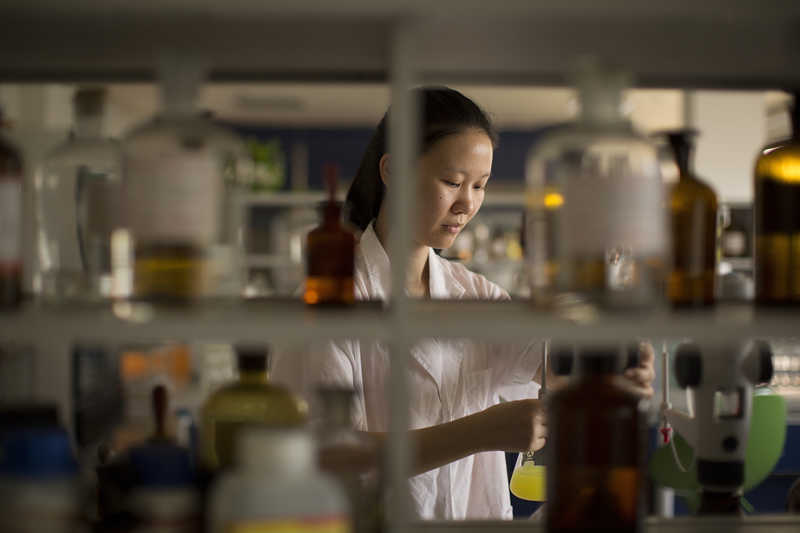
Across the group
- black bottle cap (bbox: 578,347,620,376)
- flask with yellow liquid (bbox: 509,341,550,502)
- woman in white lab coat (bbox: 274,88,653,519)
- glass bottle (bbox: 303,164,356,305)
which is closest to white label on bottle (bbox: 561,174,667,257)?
black bottle cap (bbox: 578,347,620,376)

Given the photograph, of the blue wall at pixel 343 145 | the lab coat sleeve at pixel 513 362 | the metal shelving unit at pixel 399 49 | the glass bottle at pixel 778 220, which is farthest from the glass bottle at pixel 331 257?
the blue wall at pixel 343 145

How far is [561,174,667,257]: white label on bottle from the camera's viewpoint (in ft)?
2.65

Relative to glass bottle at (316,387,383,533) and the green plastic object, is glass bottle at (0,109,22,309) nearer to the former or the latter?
glass bottle at (316,387,383,533)

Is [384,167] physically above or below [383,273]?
above

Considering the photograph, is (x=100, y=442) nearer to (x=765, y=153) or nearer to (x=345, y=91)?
(x=765, y=153)

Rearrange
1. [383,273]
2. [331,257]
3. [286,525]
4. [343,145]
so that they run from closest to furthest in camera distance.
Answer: [286,525] → [331,257] → [383,273] → [343,145]

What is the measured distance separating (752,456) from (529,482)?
426mm

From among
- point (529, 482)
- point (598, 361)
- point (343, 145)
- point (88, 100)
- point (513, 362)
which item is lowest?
point (529, 482)

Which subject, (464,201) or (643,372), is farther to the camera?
(464,201)

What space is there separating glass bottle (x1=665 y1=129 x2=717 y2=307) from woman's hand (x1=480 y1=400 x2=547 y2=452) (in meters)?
0.56

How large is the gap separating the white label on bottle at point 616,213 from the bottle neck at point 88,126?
618 millimetres

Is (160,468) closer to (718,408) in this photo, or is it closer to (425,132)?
(718,408)

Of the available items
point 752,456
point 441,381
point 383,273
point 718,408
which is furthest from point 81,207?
point 752,456

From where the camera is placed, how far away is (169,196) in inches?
31.8
